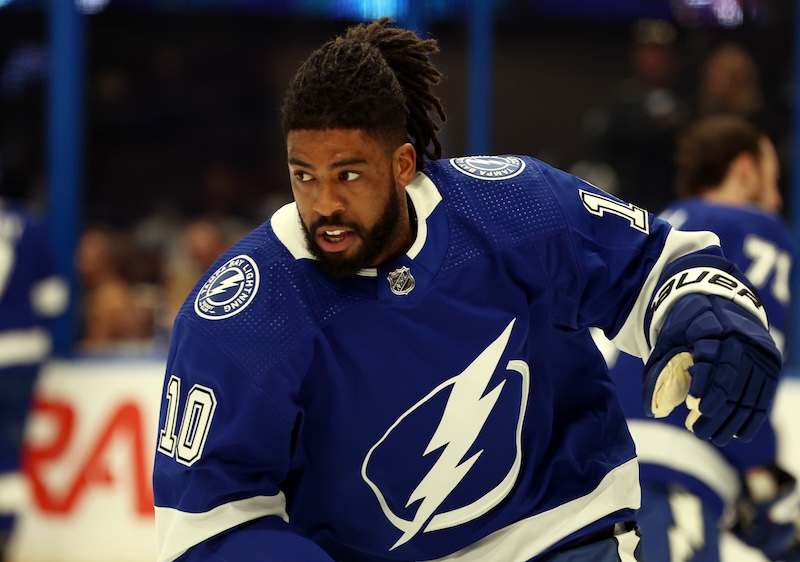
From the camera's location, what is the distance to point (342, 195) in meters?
2.22

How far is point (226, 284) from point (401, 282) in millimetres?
310

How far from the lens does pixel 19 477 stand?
5215 millimetres

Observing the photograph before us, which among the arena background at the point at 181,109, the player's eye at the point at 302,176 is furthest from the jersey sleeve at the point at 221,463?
the arena background at the point at 181,109

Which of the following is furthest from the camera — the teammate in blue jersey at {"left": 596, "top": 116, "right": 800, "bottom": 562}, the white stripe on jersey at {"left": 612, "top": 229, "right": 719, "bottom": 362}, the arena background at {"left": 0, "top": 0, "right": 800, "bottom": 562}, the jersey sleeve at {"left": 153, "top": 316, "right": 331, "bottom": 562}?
the arena background at {"left": 0, "top": 0, "right": 800, "bottom": 562}

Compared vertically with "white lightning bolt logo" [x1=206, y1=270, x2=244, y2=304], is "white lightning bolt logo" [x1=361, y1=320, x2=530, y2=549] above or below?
below

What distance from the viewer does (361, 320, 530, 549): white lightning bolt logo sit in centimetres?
231

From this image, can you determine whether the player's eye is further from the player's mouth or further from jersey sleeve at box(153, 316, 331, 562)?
jersey sleeve at box(153, 316, 331, 562)

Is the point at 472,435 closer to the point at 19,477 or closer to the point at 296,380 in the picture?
the point at 296,380

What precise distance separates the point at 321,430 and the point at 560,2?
4200 mm

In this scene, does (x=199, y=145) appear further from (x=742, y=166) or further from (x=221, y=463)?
(x=221, y=463)

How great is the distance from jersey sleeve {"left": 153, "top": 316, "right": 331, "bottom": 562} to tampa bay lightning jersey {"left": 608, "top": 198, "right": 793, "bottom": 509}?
145 cm

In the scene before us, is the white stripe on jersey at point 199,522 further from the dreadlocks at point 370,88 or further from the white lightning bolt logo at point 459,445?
the dreadlocks at point 370,88

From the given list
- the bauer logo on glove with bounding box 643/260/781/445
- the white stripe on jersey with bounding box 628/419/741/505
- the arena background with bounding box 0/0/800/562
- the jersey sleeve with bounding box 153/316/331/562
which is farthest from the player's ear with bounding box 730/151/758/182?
the jersey sleeve with bounding box 153/316/331/562

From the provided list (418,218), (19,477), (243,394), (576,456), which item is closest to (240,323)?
(243,394)
